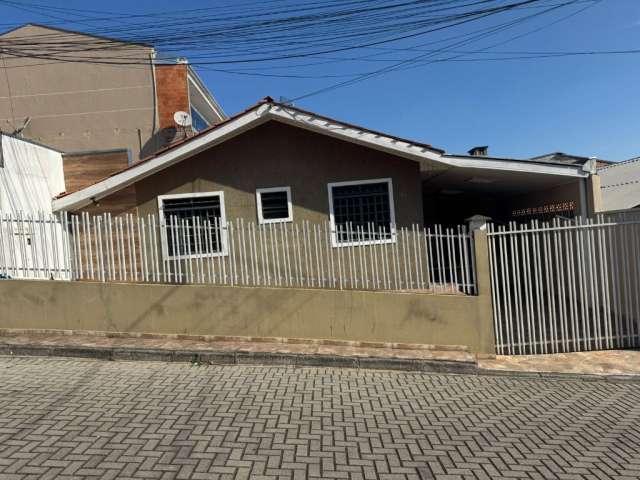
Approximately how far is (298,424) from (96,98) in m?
13.2

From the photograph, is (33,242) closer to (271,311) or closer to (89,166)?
(271,311)

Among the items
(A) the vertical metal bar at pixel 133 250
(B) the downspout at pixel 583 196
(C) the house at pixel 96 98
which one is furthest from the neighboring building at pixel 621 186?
(C) the house at pixel 96 98

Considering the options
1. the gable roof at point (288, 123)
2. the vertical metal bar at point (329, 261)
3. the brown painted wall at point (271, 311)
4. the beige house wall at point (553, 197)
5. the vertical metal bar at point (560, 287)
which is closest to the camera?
the brown painted wall at point (271, 311)

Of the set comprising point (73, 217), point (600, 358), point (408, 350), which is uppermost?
point (73, 217)

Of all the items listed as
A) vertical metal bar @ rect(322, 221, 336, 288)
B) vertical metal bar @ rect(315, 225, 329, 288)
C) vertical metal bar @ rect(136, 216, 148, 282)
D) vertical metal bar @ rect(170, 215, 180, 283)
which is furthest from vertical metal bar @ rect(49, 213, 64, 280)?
vertical metal bar @ rect(322, 221, 336, 288)

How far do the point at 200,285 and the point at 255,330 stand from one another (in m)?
1.03

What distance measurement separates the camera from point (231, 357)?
5844 mm

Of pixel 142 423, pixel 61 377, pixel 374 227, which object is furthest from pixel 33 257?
pixel 374 227

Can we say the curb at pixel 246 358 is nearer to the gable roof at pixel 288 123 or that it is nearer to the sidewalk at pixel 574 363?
the sidewalk at pixel 574 363

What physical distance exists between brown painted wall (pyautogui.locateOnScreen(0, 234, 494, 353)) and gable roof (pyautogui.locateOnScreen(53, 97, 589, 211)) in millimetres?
2173

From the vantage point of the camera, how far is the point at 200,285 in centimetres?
649

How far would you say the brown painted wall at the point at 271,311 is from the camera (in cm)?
644

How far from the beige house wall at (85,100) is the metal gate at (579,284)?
1140cm

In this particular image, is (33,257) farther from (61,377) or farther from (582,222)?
(582,222)
